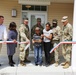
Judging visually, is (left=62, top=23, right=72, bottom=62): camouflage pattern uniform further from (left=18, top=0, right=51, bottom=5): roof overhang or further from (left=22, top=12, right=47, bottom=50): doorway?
(left=22, top=12, right=47, bottom=50): doorway

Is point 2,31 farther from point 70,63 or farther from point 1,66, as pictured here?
point 70,63

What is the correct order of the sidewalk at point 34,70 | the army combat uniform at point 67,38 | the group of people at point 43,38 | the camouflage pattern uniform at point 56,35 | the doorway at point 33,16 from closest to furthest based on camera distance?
the sidewalk at point 34,70 → the army combat uniform at point 67,38 → the group of people at point 43,38 → the camouflage pattern uniform at point 56,35 → the doorway at point 33,16

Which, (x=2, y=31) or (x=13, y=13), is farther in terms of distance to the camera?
(x=13, y=13)

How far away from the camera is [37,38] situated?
8320mm

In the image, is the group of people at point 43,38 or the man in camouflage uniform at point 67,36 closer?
the man in camouflage uniform at point 67,36

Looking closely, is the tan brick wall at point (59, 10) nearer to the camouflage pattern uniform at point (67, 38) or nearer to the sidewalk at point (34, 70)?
the camouflage pattern uniform at point (67, 38)

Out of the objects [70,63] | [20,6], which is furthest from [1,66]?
[20,6]

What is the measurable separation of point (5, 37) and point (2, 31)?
294mm

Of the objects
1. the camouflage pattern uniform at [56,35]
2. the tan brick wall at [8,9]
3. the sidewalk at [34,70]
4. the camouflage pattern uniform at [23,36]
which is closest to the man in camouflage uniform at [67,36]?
the camouflage pattern uniform at [56,35]

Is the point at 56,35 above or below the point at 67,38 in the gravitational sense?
above

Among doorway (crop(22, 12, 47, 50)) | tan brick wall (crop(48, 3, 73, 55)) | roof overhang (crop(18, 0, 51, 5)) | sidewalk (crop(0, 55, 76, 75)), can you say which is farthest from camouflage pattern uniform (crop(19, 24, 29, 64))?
tan brick wall (crop(48, 3, 73, 55))

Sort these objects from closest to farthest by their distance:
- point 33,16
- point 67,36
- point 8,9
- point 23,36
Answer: point 67,36 → point 23,36 → point 8,9 → point 33,16

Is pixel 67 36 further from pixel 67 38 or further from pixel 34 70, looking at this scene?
pixel 34 70

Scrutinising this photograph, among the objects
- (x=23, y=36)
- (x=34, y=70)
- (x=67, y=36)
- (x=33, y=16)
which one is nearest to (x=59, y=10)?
(x=33, y=16)
